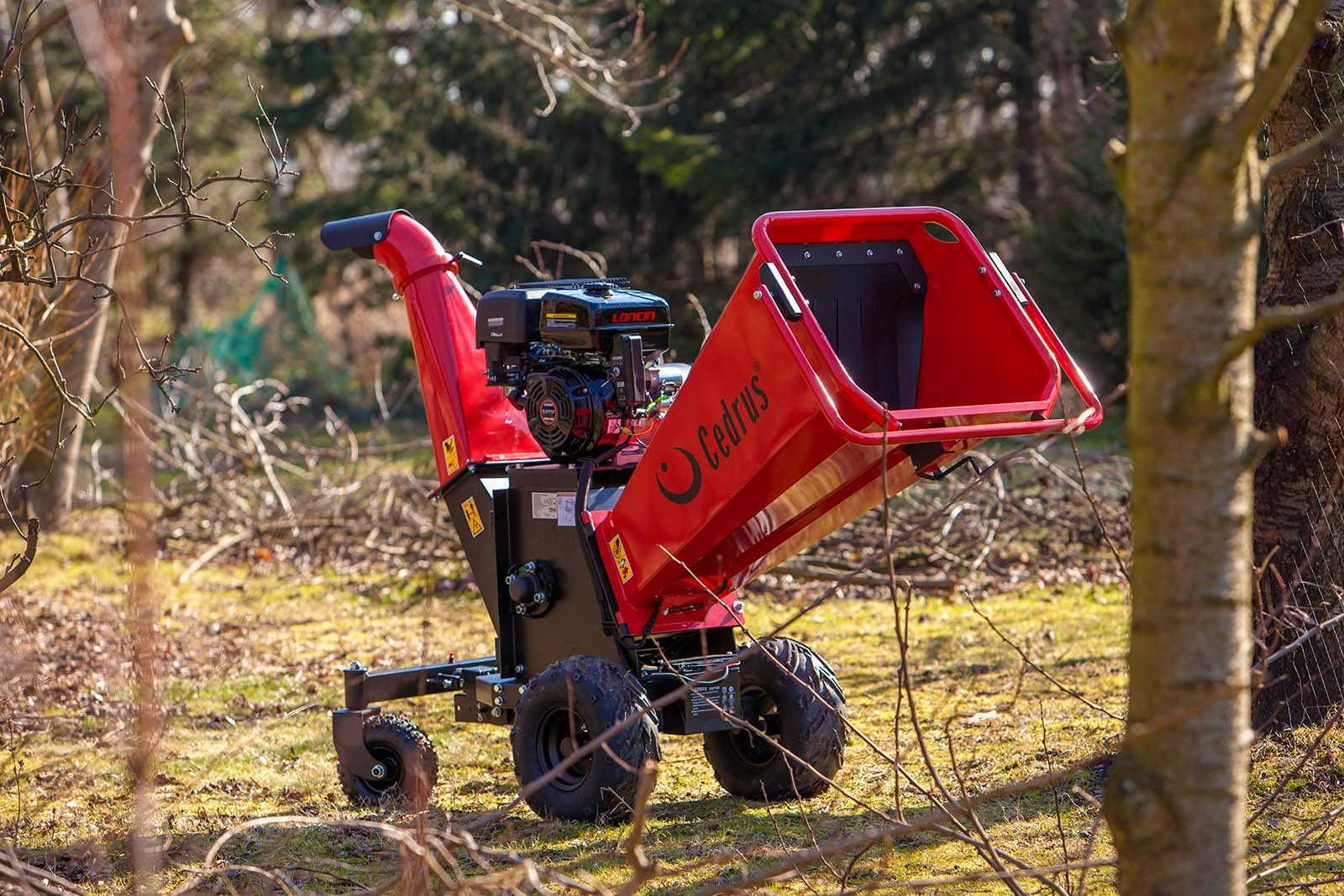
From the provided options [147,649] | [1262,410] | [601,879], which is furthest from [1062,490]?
[147,649]

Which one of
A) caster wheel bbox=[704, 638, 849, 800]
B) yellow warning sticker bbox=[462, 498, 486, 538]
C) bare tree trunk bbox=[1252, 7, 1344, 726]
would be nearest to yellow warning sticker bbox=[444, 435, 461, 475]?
yellow warning sticker bbox=[462, 498, 486, 538]

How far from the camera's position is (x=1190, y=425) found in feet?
7.55

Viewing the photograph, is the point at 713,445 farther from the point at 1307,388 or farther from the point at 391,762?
the point at 1307,388

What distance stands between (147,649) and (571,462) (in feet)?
9.87

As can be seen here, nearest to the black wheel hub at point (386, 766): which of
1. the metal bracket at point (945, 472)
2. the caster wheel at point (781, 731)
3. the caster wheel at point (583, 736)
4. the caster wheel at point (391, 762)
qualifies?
the caster wheel at point (391, 762)

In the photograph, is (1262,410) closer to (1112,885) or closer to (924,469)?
(924,469)

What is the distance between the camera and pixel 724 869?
14.3 feet

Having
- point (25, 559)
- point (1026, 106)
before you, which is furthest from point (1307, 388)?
point (1026, 106)

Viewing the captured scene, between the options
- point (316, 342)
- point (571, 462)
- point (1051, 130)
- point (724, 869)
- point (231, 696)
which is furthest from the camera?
point (316, 342)

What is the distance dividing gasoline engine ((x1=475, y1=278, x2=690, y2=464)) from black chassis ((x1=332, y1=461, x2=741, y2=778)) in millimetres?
145

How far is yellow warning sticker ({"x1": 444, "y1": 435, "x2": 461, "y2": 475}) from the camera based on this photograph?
529 cm

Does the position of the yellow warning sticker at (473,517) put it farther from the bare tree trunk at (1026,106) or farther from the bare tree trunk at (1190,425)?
the bare tree trunk at (1026,106)

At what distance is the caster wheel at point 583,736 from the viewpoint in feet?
14.6

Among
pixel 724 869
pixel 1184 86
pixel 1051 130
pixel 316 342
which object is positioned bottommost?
pixel 724 869
